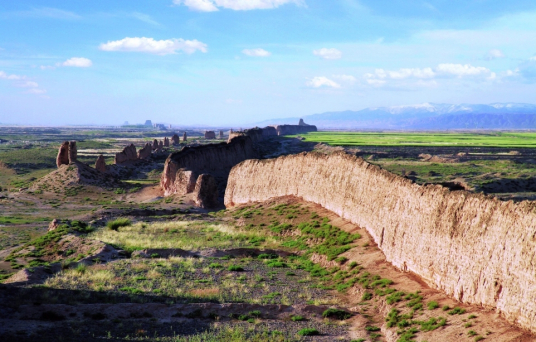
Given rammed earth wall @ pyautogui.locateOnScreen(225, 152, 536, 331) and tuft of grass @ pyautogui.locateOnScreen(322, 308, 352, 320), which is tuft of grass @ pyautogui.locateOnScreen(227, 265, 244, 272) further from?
tuft of grass @ pyautogui.locateOnScreen(322, 308, 352, 320)

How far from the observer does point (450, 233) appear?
65.9 ft

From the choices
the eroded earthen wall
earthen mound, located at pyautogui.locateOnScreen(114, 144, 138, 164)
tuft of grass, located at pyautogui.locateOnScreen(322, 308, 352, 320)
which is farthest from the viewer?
earthen mound, located at pyautogui.locateOnScreen(114, 144, 138, 164)

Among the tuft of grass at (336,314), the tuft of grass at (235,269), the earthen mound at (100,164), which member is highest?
the earthen mound at (100,164)

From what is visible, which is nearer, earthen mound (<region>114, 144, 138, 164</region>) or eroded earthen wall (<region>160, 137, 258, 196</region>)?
eroded earthen wall (<region>160, 137, 258, 196</region>)

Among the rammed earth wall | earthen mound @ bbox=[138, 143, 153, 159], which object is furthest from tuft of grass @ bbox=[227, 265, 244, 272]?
earthen mound @ bbox=[138, 143, 153, 159]

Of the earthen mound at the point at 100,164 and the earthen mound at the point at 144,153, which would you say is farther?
the earthen mound at the point at 144,153

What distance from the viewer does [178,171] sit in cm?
6366

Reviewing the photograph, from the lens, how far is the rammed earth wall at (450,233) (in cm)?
1625

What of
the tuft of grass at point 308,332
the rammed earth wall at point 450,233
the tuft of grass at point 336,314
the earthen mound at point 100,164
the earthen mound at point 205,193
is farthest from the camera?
the earthen mound at point 100,164

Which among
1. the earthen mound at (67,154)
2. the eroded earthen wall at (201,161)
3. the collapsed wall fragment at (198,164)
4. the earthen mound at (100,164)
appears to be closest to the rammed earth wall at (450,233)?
the collapsed wall fragment at (198,164)

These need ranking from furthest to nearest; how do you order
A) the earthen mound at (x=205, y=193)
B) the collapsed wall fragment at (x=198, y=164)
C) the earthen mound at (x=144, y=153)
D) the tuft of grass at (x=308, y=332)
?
the earthen mound at (x=144, y=153), the collapsed wall fragment at (x=198, y=164), the earthen mound at (x=205, y=193), the tuft of grass at (x=308, y=332)

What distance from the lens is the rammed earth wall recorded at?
16.2 meters

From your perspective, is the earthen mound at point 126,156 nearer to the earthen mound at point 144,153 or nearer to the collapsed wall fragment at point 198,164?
the earthen mound at point 144,153

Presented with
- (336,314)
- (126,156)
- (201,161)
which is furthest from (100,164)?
(336,314)
